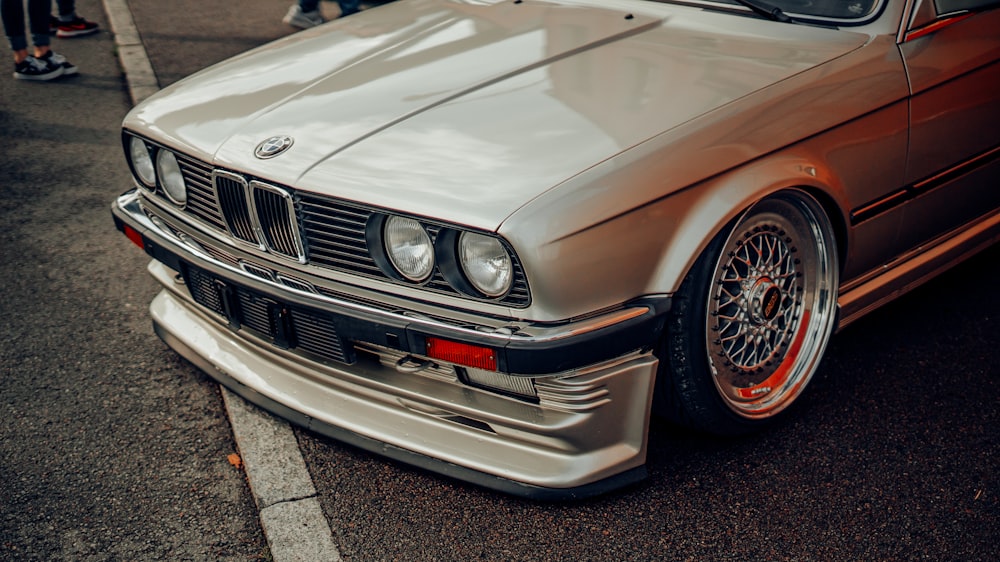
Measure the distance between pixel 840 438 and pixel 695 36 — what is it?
123 cm

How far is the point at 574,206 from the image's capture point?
6.62 feet

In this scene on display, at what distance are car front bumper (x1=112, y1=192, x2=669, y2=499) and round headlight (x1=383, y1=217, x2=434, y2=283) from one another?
102 millimetres

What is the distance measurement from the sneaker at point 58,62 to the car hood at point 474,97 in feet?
12.6

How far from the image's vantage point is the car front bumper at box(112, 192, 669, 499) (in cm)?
212

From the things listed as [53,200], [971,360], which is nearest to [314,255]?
[971,360]

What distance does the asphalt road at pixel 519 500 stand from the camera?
2262 millimetres

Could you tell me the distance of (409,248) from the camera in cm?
219

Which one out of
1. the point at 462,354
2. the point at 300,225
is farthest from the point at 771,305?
the point at 300,225

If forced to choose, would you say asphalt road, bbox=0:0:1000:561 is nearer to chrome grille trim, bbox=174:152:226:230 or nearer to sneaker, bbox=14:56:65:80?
chrome grille trim, bbox=174:152:226:230

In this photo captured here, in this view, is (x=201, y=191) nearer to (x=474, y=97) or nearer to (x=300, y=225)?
(x=300, y=225)

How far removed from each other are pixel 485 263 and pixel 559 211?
0.22 m

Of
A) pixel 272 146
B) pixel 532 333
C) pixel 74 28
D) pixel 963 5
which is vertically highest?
pixel 963 5

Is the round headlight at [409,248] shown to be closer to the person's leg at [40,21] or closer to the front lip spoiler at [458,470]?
the front lip spoiler at [458,470]

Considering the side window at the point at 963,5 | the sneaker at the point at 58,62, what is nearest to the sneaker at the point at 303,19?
the sneaker at the point at 58,62
